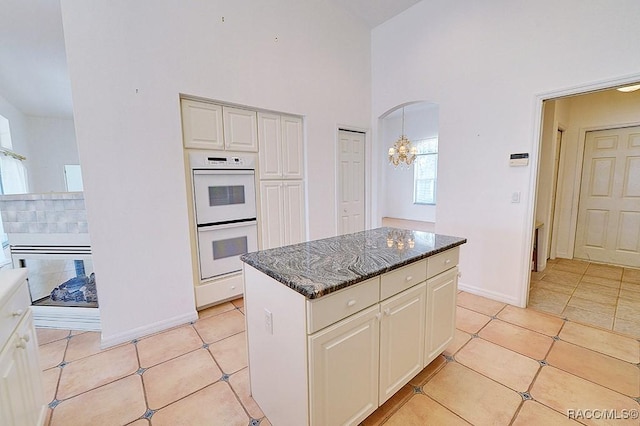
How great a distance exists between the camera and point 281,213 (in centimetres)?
330

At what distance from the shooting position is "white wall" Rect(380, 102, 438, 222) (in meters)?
7.49

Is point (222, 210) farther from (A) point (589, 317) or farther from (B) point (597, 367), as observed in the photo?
(A) point (589, 317)

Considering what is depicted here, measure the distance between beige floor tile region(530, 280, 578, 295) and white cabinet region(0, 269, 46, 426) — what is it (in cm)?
439

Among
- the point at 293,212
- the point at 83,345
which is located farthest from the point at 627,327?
the point at 83,345

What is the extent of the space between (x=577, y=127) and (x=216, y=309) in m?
5.54

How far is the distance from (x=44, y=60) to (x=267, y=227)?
3618 millimetres

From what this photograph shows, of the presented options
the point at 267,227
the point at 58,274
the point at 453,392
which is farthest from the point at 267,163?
the point at 453,392

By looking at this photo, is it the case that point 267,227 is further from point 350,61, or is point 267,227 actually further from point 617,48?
point 617,48

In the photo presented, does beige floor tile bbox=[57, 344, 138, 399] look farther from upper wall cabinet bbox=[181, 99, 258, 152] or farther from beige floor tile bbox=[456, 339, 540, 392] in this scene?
beige floor tile bbox=[456, 339, 540, 392]

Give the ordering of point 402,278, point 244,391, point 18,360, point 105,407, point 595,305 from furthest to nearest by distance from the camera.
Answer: point 595,305 → point 244,391 → point 105,407 → point 402,278 → point 18,360

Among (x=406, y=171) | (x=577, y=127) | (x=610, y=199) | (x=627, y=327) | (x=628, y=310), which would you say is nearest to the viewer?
(x=627, y=327)

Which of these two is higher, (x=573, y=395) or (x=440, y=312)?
(x=440, y=312)

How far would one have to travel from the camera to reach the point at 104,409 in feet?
5.32

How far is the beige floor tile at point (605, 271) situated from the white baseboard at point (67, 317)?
5800 mm
